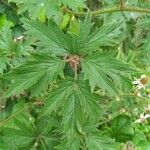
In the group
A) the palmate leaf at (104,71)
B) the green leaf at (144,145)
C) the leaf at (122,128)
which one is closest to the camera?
the palmate leaf at (104,71)

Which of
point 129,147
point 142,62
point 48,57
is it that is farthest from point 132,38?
point 48,57

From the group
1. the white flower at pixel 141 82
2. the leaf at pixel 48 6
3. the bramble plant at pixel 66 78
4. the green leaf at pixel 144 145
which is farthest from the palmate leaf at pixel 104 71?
the green leaf at pixel 144 145

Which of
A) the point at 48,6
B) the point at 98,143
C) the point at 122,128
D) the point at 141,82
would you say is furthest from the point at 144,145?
the point at 48,6

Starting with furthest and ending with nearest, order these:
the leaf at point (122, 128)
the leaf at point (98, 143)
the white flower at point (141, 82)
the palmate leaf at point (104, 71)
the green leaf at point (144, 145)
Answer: the green leaf at point (144, 145)
the leaf at point (122, 128)
the white flower at point (141, 82)
the leaf at point (98, 143)
the palmate leaf at point (104, 71)

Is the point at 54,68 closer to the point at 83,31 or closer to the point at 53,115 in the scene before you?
the point at 83,31

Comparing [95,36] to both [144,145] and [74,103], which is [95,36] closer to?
[74,103]

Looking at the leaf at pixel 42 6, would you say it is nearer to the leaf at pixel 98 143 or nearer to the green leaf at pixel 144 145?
the leaf at pixel 98 143

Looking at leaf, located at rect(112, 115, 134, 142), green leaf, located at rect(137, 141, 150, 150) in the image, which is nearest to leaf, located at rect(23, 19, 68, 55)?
leaf, located at rect(112, 115, 134, 142)
